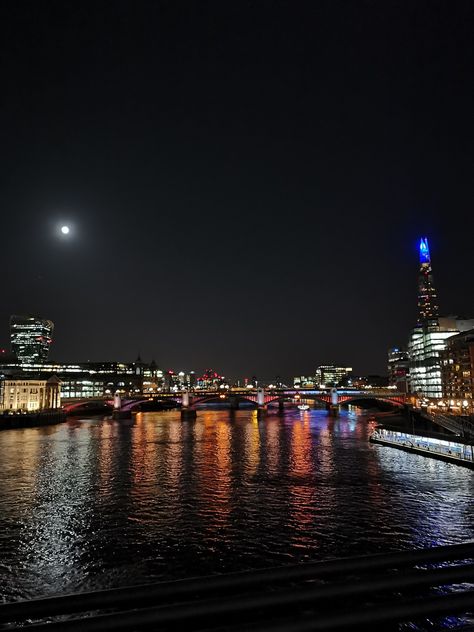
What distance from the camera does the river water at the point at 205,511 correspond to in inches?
898

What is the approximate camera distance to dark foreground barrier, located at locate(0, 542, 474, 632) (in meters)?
3.29

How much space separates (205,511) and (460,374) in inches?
3822

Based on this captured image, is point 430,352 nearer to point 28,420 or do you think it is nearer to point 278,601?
point 28,420

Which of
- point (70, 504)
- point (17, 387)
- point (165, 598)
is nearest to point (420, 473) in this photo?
point (70, 504)

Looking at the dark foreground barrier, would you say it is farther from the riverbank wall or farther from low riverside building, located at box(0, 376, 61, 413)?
low riverside building, located at box(0, 376, 61, 413)

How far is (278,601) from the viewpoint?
347cm

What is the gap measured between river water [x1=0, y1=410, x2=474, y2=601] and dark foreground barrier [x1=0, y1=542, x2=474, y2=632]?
19875mm

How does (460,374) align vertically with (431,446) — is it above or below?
above

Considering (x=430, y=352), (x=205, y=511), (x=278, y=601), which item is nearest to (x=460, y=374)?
(x=430, y=352)

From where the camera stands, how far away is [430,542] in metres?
24.7

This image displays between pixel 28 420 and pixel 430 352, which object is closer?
pixel 28 420

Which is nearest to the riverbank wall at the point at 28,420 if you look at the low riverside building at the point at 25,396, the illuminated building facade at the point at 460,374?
the low riverside building at the point at 25,396

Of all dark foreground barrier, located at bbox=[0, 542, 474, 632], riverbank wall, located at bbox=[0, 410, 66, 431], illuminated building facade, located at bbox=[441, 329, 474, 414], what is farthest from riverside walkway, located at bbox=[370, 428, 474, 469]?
riverbank wall, located at bbox=[0, 410, 66, 431]

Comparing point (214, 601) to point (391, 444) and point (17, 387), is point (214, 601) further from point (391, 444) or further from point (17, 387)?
point (17, 387)
